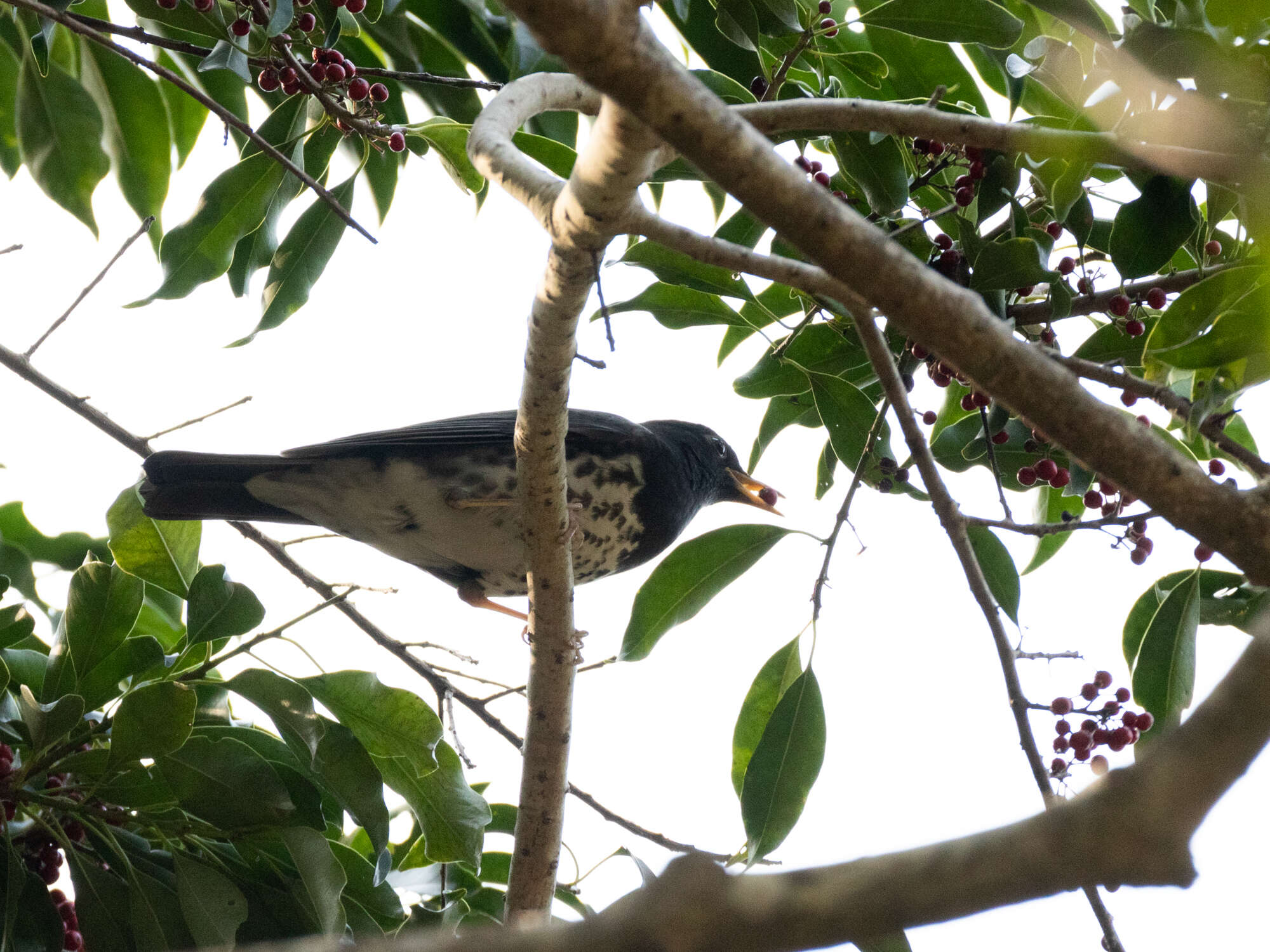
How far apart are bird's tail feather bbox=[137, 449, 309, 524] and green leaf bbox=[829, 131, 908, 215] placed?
2198 millimetres

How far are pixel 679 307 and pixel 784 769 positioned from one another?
137 cm

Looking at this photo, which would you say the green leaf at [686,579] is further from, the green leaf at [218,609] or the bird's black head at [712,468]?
the bird's black head at [712,468]

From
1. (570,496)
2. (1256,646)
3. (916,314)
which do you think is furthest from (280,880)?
(1256,646)

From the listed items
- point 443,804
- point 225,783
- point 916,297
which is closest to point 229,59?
point 225,783

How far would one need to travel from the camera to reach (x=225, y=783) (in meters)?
2.62

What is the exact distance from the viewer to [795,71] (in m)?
3.14

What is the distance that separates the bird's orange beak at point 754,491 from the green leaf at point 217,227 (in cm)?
253

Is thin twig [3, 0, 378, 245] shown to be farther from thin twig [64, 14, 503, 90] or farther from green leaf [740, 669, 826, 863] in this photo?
green leaf [740, 669, 826, 863]

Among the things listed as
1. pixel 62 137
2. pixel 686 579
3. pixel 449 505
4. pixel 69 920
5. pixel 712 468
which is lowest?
pixel 69 920

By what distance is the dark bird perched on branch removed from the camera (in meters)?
3.97

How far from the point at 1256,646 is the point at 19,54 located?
4.33 metres

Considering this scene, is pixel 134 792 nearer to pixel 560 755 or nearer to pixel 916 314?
pixel 560 755

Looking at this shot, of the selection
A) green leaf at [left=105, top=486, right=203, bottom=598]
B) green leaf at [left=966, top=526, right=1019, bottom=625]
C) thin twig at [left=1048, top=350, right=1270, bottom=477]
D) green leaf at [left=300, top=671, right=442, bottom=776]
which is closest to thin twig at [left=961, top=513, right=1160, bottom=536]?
thin twig at [left=1048, top=350, right=1270, bottom=477]

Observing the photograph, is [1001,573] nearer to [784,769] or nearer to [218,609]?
[784,769]
